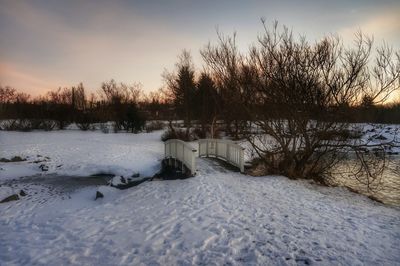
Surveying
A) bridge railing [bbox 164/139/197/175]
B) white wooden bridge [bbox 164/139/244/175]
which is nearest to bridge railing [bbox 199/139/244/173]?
white wooden bridge [bbox 164/139/244/175]

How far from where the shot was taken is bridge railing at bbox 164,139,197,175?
1109 centimetres

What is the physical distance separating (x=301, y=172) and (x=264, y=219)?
6.40m

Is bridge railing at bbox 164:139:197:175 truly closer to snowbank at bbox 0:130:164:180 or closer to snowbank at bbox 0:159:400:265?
snowbank at bbox 0:130:164:180

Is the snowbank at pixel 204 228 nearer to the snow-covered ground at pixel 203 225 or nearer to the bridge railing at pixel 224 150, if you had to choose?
the snow-covered ground at pixel 203 225

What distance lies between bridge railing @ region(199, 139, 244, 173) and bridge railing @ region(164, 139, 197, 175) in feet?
5.54

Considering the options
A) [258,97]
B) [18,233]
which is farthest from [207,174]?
[18,233]

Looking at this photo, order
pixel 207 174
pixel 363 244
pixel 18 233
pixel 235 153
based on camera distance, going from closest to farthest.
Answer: pixel 363 244
pixel 18 233
pixel 207 174
pixel 235 153

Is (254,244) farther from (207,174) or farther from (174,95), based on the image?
(174,95)

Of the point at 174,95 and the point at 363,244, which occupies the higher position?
the point at 174,95

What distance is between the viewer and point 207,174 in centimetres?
1130

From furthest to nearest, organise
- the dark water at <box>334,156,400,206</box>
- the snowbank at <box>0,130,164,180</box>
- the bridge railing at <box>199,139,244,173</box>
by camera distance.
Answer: the snowbank at <box>0,130,164,180</box>
the bridge railing at <box>199,139,244,173</box>
the dark water at <box>334,156,400,206</box>

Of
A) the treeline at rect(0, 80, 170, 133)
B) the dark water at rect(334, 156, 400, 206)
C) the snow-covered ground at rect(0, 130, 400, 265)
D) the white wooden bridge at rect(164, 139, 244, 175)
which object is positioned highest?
the treeline at rect(0, 80, 170, 133)

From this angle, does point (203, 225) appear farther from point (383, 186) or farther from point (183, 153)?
point (383, 186)

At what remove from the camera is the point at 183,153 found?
12172 millimetres
